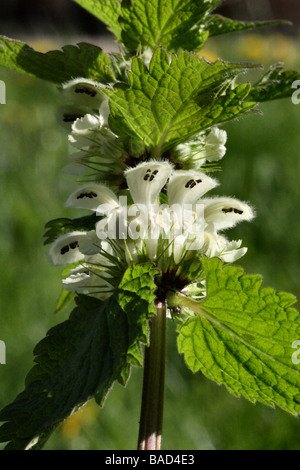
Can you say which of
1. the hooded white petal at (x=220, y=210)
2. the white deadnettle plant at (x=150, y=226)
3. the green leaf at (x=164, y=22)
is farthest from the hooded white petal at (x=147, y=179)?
the green leaf at (x=164, y=22)

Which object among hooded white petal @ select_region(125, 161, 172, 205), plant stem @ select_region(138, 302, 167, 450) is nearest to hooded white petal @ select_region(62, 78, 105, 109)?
hooded white petal @ select_region(125, 161, 172, 205)

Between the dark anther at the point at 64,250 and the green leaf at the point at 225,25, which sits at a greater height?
the green leaf at the point at 225,25

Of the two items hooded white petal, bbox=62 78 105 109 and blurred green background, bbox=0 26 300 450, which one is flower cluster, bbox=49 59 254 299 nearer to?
hooded white petal, bbox=62 78 105 109

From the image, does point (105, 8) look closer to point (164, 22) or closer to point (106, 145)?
point (164, 22)

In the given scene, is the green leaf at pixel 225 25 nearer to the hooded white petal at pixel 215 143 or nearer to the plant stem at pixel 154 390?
the hooded white petal at pixel 215 143

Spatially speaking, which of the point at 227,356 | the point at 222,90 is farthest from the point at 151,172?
the point at 227,356

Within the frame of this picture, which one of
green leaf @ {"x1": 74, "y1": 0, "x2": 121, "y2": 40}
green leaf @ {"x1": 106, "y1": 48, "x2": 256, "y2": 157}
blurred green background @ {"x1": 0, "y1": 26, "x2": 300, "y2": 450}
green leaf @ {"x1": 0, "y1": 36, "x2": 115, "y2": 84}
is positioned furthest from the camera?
blurred green background @ {"x1": 0, "y1": 26, "x2": 300, "y2": 450}
